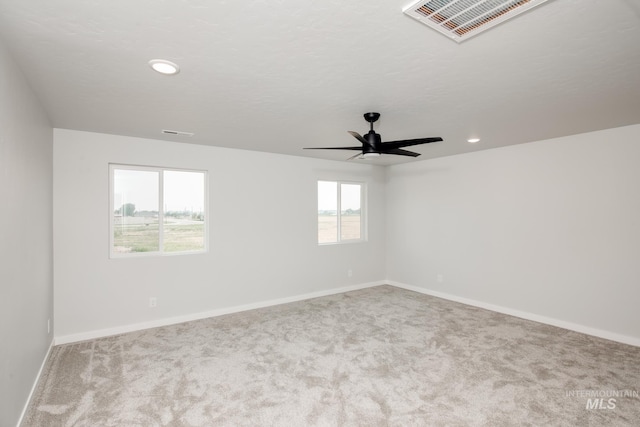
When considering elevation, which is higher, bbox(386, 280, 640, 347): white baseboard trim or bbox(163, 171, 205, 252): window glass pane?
bbox(163, 171, 205, 252): window glass pane

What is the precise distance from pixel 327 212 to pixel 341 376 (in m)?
3.40

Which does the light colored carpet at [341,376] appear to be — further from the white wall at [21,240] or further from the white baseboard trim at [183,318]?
the white wall at [21,240]

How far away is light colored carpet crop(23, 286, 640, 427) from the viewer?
7.64ft

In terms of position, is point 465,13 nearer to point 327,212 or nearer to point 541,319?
point 541,319

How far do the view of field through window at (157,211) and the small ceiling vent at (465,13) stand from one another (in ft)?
12.5

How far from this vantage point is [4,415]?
1877 mm

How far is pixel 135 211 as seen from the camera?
418 centimetres

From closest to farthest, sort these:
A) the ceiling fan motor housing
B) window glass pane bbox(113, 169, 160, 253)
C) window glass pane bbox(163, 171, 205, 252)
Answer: the ceiling fan motor housing
window glass pane bbox(113, 169, 160, 253)
window glass pane bbox(163, 171, 205, 252)

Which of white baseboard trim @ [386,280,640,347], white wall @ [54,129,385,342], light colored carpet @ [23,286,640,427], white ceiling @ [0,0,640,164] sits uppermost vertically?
white ceiling @ [0,0,640,164]

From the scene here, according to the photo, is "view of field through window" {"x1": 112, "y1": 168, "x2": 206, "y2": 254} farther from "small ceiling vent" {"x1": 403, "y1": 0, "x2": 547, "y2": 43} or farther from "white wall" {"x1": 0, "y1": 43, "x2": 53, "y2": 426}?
"small ceiling vent" {"x1": 403, "y1": 0, "x2": 547, "y2": 43}

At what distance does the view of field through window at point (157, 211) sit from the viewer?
410 centimetres

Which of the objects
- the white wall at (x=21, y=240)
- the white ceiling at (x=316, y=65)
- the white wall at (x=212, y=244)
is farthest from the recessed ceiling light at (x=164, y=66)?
Result: the white wall at (x=212, y=244)

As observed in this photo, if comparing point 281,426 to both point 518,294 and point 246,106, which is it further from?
point 518,294

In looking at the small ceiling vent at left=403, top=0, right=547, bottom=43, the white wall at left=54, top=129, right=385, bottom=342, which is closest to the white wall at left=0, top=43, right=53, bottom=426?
the white wall at left=54, top=129, right=385, bottom=342
